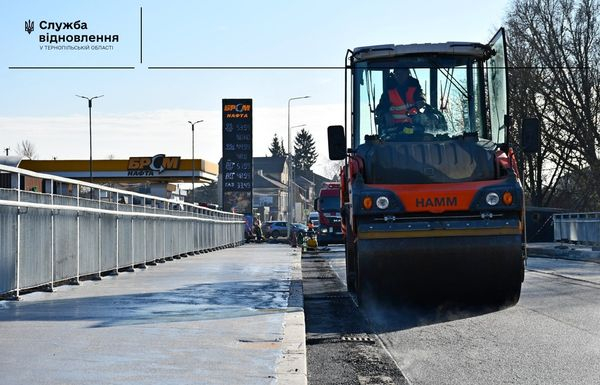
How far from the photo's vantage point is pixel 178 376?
7.02 meters

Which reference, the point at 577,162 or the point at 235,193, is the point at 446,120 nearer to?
the point at 577,162

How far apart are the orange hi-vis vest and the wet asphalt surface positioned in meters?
2.59

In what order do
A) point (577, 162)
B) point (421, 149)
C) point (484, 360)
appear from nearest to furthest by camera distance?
point (484, 360), point (421, 149), point (577, 162)

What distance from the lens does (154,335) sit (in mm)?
9195

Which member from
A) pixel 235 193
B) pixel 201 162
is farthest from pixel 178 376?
pixel 201 162

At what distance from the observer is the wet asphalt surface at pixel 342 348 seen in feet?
26.5

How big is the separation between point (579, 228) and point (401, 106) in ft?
82.4

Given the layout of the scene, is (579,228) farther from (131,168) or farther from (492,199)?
(131,168)

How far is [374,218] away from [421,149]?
4.06 feet

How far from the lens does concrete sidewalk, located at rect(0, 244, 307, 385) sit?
7.10m

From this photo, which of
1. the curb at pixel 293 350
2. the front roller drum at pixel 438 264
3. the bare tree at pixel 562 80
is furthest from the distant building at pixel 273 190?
the curb at pixel 293 350

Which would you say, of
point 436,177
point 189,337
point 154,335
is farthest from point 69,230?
point 189,337

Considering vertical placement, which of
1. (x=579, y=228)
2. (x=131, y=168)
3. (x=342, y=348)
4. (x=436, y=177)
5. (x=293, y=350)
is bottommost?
(x=342, y=348)

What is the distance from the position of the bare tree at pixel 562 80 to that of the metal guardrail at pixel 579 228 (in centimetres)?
1241
